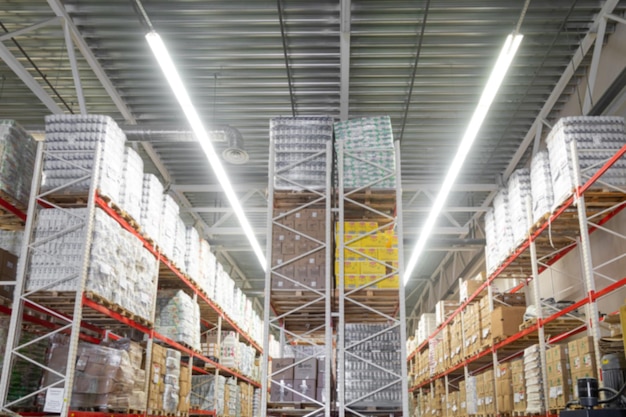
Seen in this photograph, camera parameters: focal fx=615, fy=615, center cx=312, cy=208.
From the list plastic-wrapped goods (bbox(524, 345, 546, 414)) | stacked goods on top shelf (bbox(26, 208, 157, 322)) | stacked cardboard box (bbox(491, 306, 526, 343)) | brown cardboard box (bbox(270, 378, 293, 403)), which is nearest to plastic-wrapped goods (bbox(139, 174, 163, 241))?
stacked goods on top shelf (bbox(26, 208, 157, 322))

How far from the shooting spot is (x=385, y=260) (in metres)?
9.25

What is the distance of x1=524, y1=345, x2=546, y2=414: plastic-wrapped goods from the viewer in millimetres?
10000

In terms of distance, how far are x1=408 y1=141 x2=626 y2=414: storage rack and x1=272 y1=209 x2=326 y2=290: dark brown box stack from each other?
368cm

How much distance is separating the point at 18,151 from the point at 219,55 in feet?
12.4

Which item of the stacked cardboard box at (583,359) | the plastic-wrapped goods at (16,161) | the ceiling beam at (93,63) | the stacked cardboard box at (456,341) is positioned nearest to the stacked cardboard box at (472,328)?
the stacked cardboard box at (456,341)

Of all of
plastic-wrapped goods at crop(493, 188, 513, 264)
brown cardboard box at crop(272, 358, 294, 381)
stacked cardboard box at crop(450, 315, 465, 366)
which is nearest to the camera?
brown cardboard box at crop(272, 358, 294, 381)

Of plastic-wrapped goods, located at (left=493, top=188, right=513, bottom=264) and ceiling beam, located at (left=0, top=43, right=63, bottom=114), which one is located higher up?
ceiling beam, located at (left=0, top=43, right=63, bottom=114)

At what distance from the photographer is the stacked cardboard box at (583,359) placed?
26.8ft

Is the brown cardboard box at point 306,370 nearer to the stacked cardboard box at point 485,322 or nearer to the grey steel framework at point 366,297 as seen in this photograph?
the grey steel framework at point 366,297

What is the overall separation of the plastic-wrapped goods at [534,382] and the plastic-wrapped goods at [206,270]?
7.12m

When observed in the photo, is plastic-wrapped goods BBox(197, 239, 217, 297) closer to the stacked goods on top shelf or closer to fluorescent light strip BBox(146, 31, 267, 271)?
fluorescent light strip BBox(146, 31, 267, 271)

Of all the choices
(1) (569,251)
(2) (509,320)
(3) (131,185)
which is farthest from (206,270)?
(1) (569,251)

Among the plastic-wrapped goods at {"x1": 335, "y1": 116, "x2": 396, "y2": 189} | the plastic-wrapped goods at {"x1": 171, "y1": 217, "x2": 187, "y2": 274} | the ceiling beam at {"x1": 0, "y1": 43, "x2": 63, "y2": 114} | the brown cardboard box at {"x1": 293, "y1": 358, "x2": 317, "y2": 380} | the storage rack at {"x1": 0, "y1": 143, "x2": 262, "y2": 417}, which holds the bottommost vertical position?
the brown cardboard box at {"x1": 293, "y1": 358, "x2": 317, "y2": 380}

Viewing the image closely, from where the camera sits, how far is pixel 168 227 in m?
11.7
